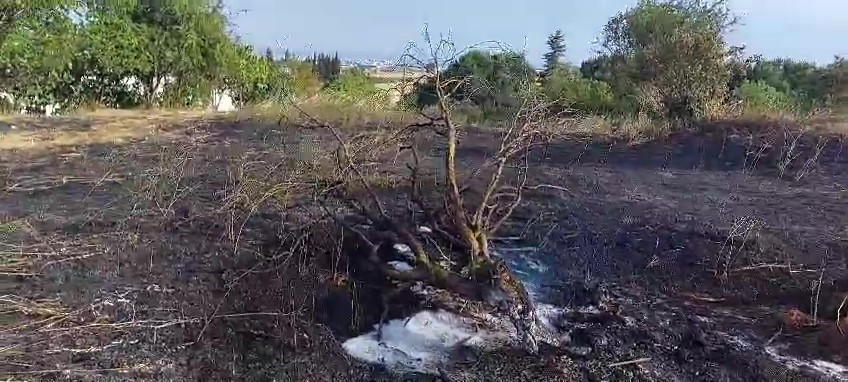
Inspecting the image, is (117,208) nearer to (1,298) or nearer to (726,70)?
(1,298)

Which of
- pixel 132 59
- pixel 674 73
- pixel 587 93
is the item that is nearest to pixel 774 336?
pixel 674 73

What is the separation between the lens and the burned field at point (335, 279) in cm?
307

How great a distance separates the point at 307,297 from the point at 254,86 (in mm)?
13611

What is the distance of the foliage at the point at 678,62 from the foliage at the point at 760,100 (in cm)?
50

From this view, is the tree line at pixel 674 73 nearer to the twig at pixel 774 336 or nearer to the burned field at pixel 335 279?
the burned field at pixel 335 279

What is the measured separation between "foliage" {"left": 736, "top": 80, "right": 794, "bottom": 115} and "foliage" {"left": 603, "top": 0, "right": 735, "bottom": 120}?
0.50 m

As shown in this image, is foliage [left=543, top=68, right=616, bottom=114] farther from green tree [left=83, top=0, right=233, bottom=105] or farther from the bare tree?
the bare tree

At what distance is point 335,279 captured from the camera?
405 cm

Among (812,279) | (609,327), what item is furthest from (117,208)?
(812,279)

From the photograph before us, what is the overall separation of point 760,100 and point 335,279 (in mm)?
11016

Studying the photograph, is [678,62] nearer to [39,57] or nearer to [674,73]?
[674,73]

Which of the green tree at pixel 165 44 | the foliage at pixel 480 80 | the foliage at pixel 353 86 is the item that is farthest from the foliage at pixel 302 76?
the foliage at pixel 480 80

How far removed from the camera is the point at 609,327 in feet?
11.3

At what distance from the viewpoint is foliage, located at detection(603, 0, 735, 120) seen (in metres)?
11.2
